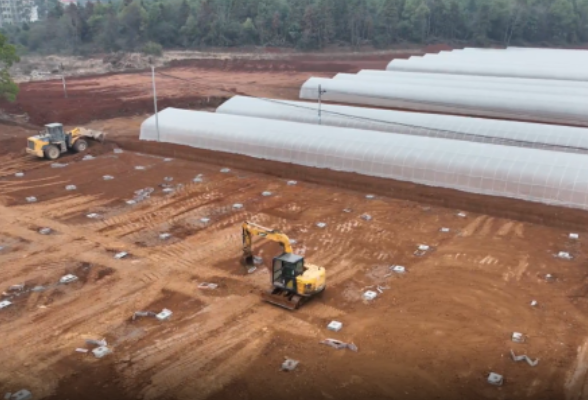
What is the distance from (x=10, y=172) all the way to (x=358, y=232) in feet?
70.7

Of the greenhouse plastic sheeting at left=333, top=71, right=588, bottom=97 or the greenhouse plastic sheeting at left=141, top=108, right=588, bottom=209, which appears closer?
the greenhouse plastic sheeting at left=141, top=108, right=588, bottom=209

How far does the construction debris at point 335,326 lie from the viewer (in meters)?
15.7

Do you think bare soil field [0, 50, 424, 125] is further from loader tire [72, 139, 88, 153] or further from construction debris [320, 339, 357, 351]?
construction debris [320, 339, 357, 351]

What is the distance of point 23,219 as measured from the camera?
24.6m

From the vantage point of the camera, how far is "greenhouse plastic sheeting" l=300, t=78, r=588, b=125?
1644 inches

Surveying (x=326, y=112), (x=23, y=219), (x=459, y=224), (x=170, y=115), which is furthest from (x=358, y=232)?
(x=170, y=115)

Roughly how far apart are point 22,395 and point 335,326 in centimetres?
834

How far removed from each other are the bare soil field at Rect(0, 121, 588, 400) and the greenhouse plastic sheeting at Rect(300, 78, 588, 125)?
70.4 ft

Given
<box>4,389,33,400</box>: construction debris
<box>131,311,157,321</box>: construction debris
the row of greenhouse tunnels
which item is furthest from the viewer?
the row of greenhouse tunnels

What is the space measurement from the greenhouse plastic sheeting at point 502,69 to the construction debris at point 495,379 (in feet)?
167

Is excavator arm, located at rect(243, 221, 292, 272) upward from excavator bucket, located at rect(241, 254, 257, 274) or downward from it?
upward

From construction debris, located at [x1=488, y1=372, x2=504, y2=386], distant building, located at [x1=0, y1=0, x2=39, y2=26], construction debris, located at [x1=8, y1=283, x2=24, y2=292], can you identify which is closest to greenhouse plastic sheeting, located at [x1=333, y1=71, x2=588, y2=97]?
construction debris, located at [x1=488, y1=372, x2=504, y2=386]

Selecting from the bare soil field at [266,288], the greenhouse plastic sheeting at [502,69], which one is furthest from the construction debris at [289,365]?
the greenhouse plastic sheeting at [502,69]

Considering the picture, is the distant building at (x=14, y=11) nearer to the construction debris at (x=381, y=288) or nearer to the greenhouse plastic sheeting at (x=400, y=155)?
the greenhouse plastic sheeting at (x=400, y=155)
